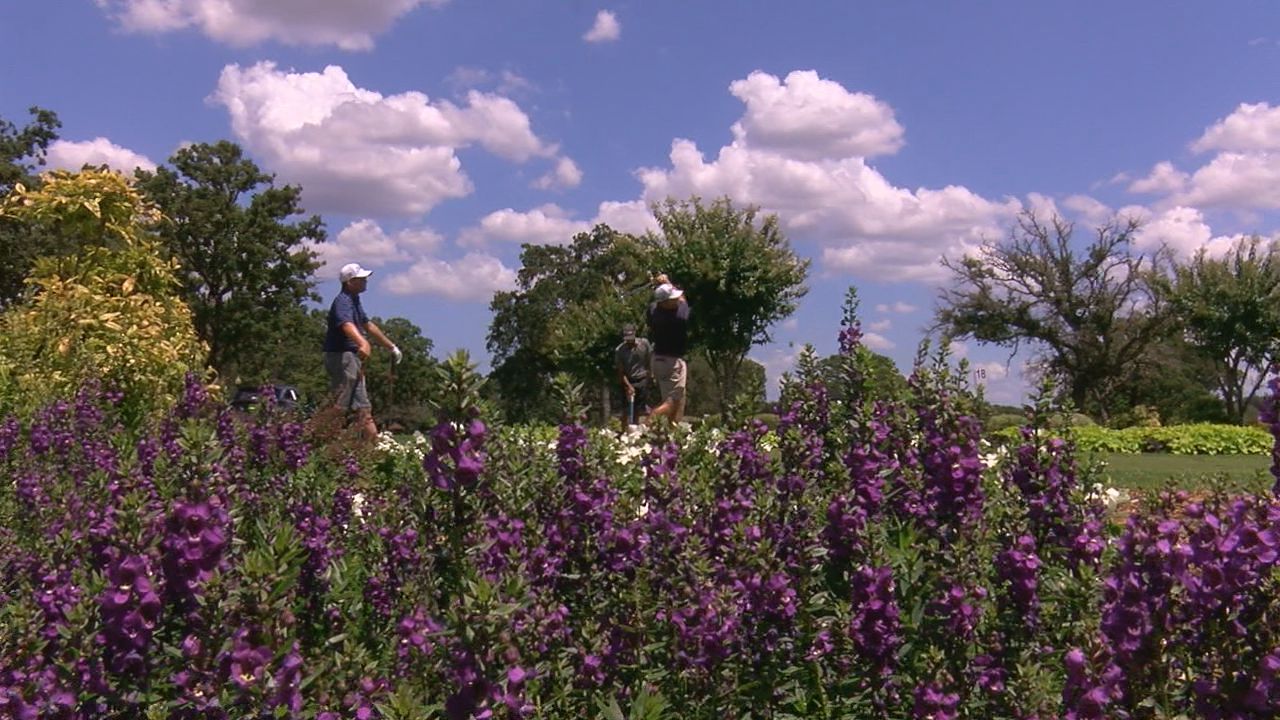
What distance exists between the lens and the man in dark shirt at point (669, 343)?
462 inches

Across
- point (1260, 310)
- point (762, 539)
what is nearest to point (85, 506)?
point (762, 539)

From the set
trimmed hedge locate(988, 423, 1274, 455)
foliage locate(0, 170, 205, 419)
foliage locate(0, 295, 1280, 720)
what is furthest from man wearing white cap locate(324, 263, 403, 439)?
trimmed hedge locate(988, 423, 1274, 455)

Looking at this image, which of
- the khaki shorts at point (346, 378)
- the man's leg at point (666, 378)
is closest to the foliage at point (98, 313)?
the khaki shorts at point (346, 378)

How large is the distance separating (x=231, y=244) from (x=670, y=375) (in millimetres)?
34832

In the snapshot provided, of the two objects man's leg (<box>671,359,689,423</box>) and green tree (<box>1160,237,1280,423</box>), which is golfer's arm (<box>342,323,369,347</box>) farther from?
green tree (<box>1160,237,1280,423</box>)

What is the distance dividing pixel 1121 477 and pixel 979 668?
1017 cm

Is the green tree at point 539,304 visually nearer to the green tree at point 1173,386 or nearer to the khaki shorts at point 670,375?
the green tree at point 1173,386

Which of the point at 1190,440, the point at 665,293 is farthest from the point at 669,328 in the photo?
the point at 1190,440

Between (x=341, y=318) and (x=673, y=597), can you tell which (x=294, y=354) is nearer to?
(x=341, y=318)

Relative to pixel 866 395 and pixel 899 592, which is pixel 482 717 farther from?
pixel 866 395

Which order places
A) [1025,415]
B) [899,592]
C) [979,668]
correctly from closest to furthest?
[979,668], [899,592], [1025,415]

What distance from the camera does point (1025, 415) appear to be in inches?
153

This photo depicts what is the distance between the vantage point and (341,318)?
33.3 feet

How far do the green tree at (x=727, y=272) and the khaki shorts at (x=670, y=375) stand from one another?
72.4ft
